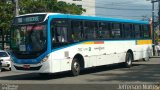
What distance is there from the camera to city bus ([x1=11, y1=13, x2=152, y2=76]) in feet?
63.6

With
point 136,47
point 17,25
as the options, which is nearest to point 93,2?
point 136,47

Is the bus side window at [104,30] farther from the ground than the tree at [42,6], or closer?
closer

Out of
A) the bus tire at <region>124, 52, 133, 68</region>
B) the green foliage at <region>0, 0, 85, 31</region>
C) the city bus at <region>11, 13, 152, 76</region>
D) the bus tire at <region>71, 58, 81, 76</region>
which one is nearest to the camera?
the city bus at <region>11, 13, 152, 76</region>

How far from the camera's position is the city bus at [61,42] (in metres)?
19.4

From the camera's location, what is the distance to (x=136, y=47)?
2831 cm

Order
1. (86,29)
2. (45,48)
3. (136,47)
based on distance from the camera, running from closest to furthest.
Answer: (45,48)
(86,29)
(136,47)

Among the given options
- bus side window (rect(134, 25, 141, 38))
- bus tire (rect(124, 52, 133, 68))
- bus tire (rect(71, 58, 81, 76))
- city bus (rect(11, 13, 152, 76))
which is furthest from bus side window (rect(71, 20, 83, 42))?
bus side window (rect(134, 25, 141, 38))

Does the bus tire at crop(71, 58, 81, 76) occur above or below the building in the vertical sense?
below

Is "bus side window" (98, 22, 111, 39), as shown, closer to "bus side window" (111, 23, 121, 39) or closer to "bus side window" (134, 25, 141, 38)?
"bus side window" (111, 23, 121, 39)

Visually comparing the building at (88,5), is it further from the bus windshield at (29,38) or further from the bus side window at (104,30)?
the bus windshield at (29,38)

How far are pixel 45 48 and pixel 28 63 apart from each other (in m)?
1.11

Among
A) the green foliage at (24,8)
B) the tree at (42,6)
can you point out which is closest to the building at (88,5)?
the tree at (42,6)

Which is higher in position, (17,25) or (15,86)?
(17,25)

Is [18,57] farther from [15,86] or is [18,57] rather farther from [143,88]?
[143,88]
